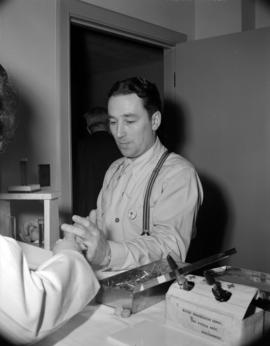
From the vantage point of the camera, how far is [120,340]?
63 centimetres

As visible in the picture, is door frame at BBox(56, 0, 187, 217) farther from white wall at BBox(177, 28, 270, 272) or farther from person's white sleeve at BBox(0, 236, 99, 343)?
person's white sleeve at BBox(0, 236, 99, 343)

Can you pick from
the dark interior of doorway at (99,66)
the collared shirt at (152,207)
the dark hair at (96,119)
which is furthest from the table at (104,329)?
the dark interior of doorway at (99,66)

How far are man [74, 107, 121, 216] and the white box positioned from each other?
149 centimetres

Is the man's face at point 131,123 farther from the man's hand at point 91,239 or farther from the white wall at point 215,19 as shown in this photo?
the white wall at point 215,19

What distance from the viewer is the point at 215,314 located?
2.10 feet

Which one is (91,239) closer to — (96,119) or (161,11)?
(96,119)

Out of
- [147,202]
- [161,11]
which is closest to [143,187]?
[147,202]

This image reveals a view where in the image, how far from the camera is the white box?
62 centimetres

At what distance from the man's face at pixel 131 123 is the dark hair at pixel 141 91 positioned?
15mm

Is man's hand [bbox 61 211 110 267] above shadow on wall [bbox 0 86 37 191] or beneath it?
beneath

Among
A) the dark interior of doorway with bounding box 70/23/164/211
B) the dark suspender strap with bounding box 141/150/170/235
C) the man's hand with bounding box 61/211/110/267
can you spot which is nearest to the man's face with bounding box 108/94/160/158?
the dark suspender strap with bounding box 141/150/170/235

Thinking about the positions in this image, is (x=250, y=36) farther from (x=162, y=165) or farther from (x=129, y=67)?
(x=129, y=67)

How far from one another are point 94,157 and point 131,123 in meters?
0.77

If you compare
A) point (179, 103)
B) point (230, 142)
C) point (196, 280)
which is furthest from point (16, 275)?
point (179, 103)
